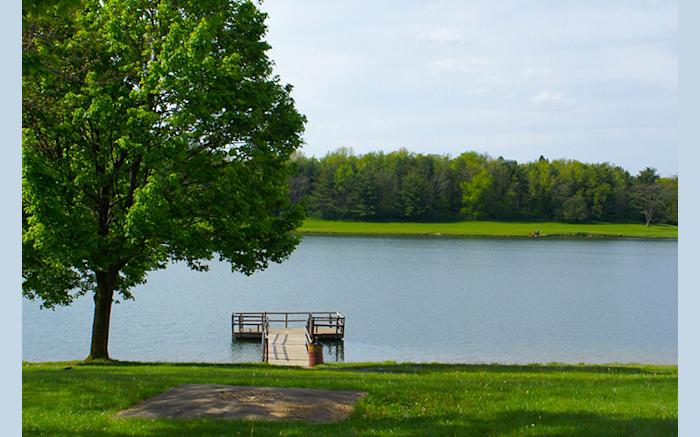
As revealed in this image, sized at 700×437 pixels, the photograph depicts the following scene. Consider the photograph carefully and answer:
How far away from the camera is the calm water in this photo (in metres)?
32.5

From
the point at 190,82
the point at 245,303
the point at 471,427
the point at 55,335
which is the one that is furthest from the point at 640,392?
the point at 245,303

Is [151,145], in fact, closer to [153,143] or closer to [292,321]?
[153,143]

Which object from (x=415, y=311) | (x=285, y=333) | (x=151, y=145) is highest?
(x=151, y=145)

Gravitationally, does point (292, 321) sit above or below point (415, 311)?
above

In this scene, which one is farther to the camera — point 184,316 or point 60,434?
point 184,316

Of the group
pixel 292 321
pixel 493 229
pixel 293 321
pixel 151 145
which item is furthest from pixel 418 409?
pixel 493 229

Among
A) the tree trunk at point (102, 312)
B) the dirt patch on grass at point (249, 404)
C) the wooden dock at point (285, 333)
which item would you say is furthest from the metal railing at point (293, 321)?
the dirt patch on grass at point (249, 404)

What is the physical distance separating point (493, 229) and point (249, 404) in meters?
138

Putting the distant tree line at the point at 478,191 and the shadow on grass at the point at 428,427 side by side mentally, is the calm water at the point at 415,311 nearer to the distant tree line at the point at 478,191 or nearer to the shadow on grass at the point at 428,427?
the shadow on grass at the point at 428,427

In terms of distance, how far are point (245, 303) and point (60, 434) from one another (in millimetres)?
36845

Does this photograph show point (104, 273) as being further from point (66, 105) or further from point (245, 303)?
point (245, 303)

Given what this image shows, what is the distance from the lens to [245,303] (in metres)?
45.8

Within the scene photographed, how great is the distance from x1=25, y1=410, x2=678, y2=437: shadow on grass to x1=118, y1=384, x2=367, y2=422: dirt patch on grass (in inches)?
17.1

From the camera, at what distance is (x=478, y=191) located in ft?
519
